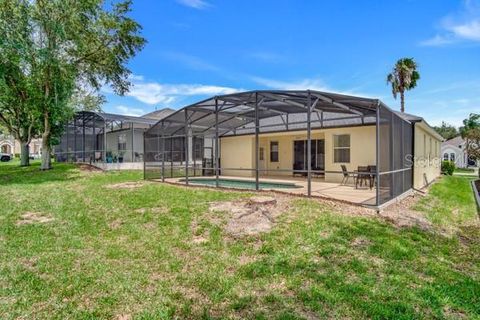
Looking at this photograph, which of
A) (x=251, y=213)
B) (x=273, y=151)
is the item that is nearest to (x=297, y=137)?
(x=273, y=151)

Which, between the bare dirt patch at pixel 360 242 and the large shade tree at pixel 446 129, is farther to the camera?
the large shade tree at pixel 446 129

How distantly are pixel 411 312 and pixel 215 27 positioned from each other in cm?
1512

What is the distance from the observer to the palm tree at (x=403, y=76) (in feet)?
89.7

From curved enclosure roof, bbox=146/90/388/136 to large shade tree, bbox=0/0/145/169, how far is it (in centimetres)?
648

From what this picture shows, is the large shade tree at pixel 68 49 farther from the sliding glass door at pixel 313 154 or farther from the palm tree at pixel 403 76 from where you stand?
the palm tree at pixel 403 76

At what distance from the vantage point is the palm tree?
27334 mm

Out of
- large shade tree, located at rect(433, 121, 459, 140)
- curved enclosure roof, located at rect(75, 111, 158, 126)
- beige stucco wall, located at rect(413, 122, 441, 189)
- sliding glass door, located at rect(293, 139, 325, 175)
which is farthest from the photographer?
large shade tree, located at rect(433, 121, 459, 140)

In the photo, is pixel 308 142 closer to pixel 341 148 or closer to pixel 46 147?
pixel 341 148

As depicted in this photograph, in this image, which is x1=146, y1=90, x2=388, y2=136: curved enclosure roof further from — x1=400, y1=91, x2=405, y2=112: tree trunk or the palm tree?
the palm tree

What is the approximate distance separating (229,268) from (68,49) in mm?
18393

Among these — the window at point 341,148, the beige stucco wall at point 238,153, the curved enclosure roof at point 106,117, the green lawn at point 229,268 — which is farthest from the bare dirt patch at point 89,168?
the window at point 341,148

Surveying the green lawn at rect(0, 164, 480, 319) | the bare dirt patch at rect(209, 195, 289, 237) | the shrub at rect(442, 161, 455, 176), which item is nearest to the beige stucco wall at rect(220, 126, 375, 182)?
the green lawn at rect(0, 164, 480, 319)

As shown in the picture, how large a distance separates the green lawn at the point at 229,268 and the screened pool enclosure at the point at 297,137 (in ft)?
7.14

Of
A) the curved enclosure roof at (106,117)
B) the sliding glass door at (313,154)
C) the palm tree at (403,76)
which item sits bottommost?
the sliding glass door at (313,154)
